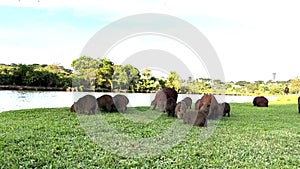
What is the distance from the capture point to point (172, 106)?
8031 millimetres

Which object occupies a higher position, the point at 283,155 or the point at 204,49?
the point at 204,49

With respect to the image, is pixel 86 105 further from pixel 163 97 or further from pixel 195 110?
pixel 195 110

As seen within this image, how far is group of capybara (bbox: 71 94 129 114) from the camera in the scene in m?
8.04

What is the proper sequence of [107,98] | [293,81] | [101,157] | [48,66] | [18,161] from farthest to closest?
1. [293,81]
2. [48,66]
3. [107,98]
4. [101,157]
5. [18,161]

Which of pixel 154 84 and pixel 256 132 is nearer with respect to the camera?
pixel 256 132

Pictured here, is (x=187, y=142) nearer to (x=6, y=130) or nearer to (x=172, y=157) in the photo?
(x=172, y=157)

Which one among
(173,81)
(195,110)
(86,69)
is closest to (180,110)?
(195,110)

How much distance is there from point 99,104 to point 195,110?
2931 millimetres

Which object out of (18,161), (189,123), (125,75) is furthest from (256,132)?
(125,75)

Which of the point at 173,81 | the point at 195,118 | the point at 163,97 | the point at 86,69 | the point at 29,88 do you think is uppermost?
the point at 86,69

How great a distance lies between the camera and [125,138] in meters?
4.96

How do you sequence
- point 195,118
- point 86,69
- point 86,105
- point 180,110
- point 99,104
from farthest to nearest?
point 86,69 → point 99,104 → point 86,105 → point 180,110 → point 195,118

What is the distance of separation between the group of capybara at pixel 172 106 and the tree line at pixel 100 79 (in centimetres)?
124

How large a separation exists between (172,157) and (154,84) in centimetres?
1018
